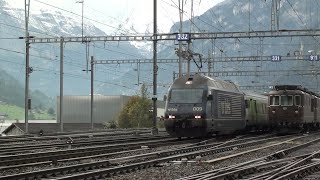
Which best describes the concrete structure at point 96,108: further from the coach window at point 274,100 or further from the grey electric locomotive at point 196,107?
the grey electric locomotive at point 196,107

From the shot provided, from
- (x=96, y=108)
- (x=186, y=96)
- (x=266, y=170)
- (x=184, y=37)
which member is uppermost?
(x=184, y=37)

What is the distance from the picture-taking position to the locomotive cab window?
91.8ft

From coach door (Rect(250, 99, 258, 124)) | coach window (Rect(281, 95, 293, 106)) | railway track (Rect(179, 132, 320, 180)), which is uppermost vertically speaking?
coach window (Rect(281, 95, 293, 106))

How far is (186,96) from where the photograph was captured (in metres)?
28.3

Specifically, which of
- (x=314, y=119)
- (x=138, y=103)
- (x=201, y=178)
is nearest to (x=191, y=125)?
(x=201, y=178)

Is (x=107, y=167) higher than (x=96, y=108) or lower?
lower

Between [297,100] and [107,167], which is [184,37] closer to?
[297,100]

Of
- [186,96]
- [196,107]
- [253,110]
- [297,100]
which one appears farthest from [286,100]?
[196,107]

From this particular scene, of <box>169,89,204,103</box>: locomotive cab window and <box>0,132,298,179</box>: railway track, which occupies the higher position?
<box>169,89,204,103</box>: locomotive cab window

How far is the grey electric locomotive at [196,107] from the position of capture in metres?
27.4

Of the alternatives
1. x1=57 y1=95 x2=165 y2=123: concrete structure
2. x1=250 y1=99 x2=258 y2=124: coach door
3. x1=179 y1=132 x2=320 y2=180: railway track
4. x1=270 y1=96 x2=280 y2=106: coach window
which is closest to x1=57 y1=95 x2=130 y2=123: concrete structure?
x1=57 y1=95 x2=165 y2=123: concrete structure

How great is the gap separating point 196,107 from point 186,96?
102cm

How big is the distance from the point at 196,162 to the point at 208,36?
26244 millimetres

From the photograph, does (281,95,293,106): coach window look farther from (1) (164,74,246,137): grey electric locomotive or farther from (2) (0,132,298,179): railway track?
(2) (0,132,298,179): railway track
